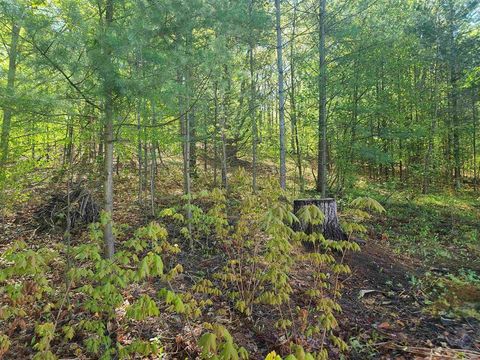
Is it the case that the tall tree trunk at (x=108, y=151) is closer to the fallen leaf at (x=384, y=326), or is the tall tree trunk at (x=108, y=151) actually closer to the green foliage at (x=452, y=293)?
the fallen leaf at (x=384, y=326)

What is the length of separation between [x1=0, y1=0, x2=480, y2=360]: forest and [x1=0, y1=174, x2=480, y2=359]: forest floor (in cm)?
3

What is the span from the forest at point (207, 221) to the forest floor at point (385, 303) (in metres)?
0.03

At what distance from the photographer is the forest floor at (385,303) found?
2867 mm

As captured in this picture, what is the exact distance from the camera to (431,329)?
323cm

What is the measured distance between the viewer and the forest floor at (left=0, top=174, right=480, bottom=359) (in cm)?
287

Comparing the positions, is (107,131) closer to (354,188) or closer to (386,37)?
(386,37)

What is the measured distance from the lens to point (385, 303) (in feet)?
12.4

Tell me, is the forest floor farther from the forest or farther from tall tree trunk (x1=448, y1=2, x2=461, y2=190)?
tall tree trunk (x1=448, y1=2, x2=461, y2=190)

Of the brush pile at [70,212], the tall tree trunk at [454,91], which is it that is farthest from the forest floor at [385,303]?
the tall tree trunk at [454,91]

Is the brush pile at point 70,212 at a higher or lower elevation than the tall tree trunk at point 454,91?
lower

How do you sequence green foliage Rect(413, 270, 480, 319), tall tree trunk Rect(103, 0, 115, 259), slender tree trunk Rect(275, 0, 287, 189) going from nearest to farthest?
green foliage Rect(413, 270, 480, 319), tall tree trunk Rect(103, 0, 115, 259), slender tree trunk Rect(275, 0, 287, 189)

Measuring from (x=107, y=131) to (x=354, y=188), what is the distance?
28.7 feet

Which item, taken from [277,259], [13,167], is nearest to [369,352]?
[277,259]

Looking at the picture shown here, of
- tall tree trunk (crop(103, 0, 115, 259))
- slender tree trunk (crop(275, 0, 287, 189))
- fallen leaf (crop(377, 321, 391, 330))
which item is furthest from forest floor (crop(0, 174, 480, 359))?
slender tree trunk (crop(275, 0, 287, 189))
